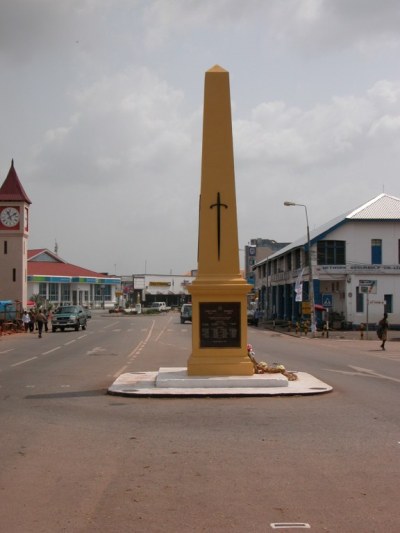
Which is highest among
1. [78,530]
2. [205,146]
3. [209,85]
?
[209,85]

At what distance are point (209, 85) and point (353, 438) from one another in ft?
29.2

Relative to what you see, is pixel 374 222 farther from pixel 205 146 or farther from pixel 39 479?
pixel 39 479

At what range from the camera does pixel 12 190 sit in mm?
61688

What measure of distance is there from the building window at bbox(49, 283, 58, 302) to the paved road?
97.2 m

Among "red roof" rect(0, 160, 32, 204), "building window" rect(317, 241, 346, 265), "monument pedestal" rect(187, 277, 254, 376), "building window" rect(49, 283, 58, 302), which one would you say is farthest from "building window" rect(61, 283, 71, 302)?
"monument pedestal" rect(187, 277, 254, 376)

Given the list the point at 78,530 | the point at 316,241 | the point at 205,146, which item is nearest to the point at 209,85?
the point at 205,146

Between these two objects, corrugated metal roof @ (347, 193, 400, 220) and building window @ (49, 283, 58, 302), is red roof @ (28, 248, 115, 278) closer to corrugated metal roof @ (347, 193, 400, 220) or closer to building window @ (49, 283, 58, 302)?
building window @ (49, 283, 58, 302)

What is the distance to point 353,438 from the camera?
9.32 m

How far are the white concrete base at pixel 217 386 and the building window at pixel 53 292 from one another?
97.6 meters

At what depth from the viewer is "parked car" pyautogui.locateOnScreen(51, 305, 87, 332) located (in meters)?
50.4

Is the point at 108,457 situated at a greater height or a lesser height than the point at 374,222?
lesser

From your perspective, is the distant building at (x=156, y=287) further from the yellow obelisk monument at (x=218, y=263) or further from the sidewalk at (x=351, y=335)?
the yellow obelisk monument at (x=218, y=263)

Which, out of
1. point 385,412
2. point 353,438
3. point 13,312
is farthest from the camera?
point 13,312

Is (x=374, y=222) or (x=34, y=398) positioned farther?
(x=374, y=222)
